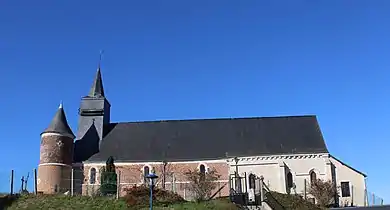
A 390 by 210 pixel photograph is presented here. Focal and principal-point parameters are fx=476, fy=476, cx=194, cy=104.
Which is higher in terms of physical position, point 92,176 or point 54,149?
point 54,149

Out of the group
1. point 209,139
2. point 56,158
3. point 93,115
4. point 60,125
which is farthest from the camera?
point 93,115

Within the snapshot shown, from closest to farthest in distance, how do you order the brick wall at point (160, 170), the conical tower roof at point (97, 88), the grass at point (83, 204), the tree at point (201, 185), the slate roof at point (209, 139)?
the grass at point (83, 204) < the tree at point (201, 185) < the brick wall at point (160, 170) < the slate roof at point (209, 139) < the conical tower roof at point (97, 88)

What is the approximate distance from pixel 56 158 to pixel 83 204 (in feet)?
54.3

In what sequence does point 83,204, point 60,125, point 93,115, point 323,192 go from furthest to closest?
1. point 93,115
2. point 60,125
3. point 323,192
4. point 83,204

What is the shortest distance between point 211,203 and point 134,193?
13.6 feet

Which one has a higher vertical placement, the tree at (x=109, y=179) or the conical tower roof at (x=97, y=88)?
the conical tower roof at (x=97, y=88)

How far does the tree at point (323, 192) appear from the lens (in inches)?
1514

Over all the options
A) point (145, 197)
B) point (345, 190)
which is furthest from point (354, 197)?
point (145, 197)

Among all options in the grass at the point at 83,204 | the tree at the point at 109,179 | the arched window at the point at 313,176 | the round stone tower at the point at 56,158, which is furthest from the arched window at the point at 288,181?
the round stone tower at the point at 56,158

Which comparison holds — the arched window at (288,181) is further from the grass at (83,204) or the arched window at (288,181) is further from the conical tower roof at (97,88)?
the conical tower roof at (97,88)

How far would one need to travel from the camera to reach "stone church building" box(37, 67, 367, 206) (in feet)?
137

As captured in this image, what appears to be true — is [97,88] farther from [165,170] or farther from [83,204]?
[83,204]

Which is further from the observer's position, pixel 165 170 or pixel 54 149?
pixel 165 170

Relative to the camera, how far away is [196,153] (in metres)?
44.1
